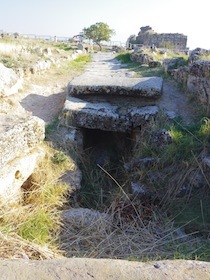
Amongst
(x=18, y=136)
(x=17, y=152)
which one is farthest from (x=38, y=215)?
(x=18, y=136)

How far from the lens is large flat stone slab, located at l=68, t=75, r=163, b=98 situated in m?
5.77

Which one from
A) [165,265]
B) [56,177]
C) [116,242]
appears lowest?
[116,242]

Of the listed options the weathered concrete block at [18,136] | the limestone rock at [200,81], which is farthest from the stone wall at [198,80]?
the weathered concrete block at [18,136]

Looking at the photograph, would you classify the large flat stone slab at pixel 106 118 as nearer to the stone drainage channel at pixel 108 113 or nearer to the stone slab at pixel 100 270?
the stone drainage channel at pixel 108 113

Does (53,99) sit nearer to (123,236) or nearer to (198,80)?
(198,80)

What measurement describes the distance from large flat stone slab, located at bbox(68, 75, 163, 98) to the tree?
36.7 m

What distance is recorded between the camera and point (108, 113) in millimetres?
5391

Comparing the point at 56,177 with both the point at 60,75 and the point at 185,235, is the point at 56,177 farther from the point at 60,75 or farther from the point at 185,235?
the point at 60,75

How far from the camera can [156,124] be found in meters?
4.99

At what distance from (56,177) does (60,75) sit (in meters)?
4.78

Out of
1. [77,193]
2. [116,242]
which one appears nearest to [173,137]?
[77,193]

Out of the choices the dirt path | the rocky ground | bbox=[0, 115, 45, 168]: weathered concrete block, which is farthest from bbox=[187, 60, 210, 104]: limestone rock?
the rocky ground

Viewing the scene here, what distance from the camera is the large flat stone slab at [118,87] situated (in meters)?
5.77

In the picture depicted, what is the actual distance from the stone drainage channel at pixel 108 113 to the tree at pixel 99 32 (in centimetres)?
3646
